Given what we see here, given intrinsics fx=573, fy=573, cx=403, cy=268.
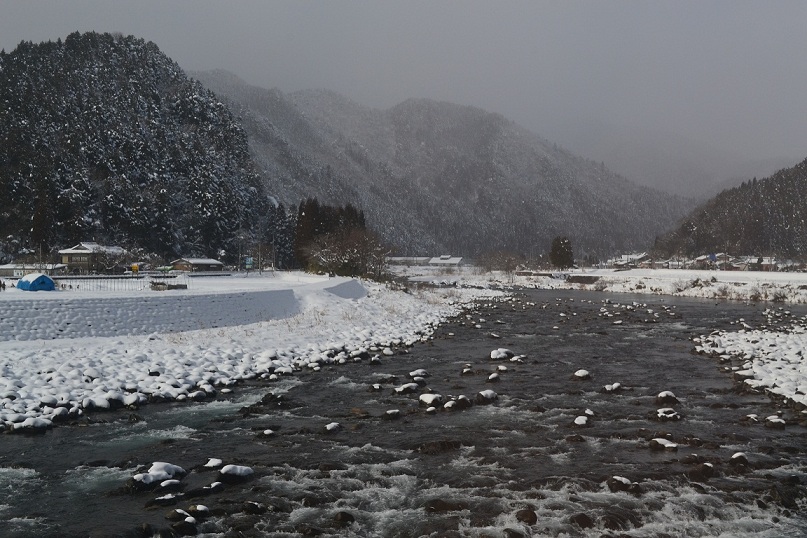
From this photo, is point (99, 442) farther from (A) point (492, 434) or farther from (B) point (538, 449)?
(B) point (538, 449)

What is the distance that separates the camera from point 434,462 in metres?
11.0

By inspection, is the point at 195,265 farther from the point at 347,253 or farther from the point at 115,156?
the point at 347,253

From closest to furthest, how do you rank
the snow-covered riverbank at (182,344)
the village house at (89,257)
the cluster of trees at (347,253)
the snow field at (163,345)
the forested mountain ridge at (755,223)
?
the snow field at (163,345), the snow-covered riverbank at (182,344), the cluster of trees at (347,253), the village house at (89,257), the forested mountain ridge at (755,223)

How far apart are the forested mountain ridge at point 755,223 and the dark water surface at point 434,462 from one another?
14294 centimetres

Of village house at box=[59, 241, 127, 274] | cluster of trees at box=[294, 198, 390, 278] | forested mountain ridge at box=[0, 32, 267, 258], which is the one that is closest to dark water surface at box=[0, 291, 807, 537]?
cluster of trees at box=[294, 198, 390, 278]

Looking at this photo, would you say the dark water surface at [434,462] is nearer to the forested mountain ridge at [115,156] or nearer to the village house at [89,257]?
the village house at [89,257]

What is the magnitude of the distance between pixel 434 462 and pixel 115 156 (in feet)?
433

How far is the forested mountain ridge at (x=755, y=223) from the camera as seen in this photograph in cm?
13925

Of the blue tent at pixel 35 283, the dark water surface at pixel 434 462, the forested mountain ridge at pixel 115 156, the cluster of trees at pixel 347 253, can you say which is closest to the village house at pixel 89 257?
the forested mountain ridge at pixel 115 156

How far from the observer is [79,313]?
2200cm

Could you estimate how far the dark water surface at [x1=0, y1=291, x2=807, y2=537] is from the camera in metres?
8.53

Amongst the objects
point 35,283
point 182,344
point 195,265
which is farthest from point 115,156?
point 182,344

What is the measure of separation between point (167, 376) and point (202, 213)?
110840 mm

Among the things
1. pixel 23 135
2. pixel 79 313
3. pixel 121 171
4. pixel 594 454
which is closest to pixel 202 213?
pixel 121 171
